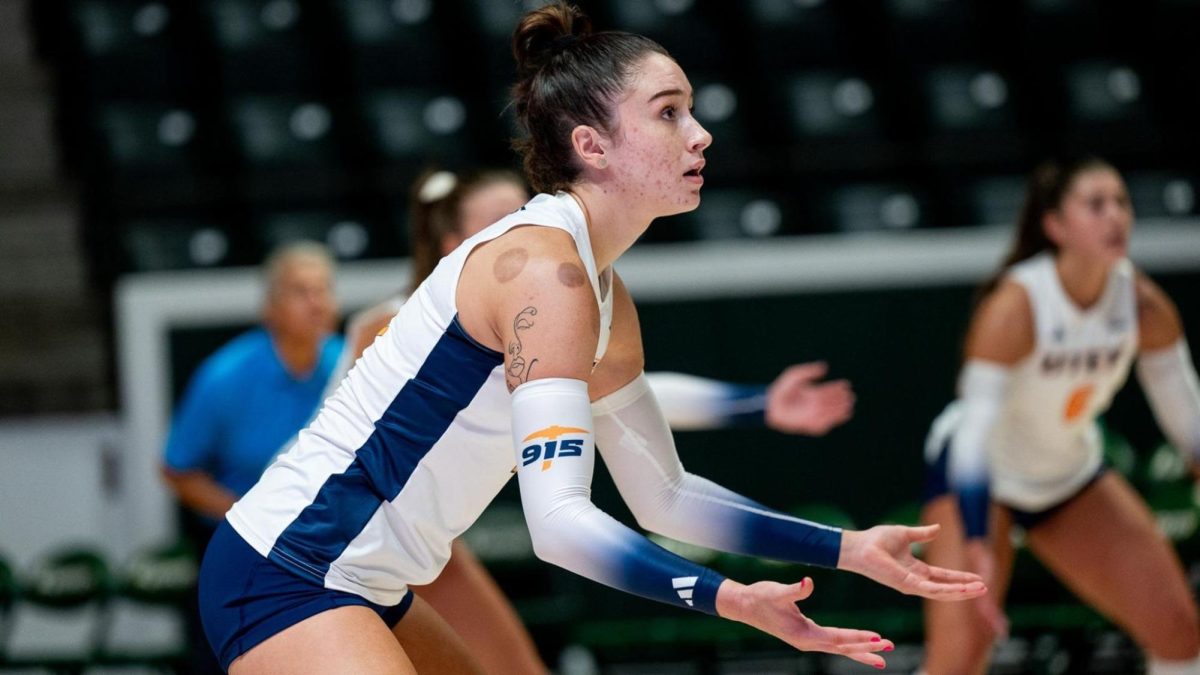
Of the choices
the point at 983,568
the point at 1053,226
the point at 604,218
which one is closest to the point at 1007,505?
the point at 983,568

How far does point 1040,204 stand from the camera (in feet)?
18.1

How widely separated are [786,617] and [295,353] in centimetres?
413

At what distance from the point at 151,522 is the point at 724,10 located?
3.89 m

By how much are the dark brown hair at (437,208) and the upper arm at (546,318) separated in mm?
1843

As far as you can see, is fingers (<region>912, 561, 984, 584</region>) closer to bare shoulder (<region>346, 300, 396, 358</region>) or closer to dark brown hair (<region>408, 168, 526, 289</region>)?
bare shoulder (<region>346, 300, 396, 358</region>)

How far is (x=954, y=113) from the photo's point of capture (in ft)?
26.9

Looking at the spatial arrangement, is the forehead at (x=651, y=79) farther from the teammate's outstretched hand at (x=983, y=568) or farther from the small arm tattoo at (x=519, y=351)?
the teammate's outstretched hand at (x=983, y=568)

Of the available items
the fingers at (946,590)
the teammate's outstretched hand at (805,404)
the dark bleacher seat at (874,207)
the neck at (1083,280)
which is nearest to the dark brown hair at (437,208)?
the teammate's outstretched hand at (805,404)

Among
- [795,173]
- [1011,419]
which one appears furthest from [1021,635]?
[795,173]

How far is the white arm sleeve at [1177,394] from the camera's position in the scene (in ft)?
17.6

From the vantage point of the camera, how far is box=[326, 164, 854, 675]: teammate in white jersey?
3859 millimetres

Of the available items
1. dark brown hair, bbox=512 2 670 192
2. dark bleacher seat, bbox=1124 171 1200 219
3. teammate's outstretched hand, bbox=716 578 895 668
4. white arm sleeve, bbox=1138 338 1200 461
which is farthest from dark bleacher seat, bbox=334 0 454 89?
teammate's outstretched hand, bbox=716 578 895 668

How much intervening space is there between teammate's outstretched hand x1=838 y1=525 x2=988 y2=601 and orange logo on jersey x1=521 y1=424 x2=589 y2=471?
0.51 m

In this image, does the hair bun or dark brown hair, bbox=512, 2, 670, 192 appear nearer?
dark brown hair, bbox=512, 2, 670, 192
